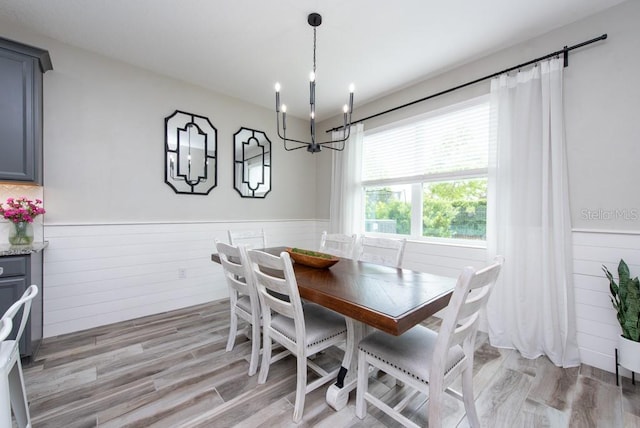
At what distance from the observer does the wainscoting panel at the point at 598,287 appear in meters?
2.01

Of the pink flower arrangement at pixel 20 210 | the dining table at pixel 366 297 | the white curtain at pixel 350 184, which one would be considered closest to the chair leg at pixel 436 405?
the dining table at pixel 366 297

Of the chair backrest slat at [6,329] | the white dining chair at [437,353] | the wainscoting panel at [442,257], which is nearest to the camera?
the chair backrest slat at [6,329]

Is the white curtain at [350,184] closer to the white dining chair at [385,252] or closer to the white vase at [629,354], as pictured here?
the white dining chair at [385,252]

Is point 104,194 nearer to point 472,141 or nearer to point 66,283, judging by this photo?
point 66,283

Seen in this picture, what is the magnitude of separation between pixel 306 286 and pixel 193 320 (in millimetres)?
1989

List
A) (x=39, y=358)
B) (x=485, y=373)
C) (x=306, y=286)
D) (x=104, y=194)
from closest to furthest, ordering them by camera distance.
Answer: (x=306, y=286) < (x=485, y=373) < (x=39, y=358) < (x=104, y=194)

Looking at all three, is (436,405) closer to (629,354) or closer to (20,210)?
(629,354)

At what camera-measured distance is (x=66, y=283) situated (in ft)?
8.51

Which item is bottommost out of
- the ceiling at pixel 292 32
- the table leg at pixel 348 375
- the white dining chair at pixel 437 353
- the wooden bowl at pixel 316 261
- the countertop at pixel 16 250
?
the table leg at pixel 348 375

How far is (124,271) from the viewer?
114 inches

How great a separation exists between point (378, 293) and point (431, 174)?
2.08 m

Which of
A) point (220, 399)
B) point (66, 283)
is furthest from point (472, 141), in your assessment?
point (66, 283)

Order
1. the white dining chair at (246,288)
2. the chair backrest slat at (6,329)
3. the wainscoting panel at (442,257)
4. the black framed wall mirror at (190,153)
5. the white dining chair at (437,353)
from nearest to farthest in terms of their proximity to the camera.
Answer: the chair backrest slat at (6,329)
the white dining chair at (437,353)
the white dining chair at (246,288)
the wainscoting panel at (442,257)
the black framed wall mirror at (190,153)

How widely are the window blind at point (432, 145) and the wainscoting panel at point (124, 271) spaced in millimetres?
2148
